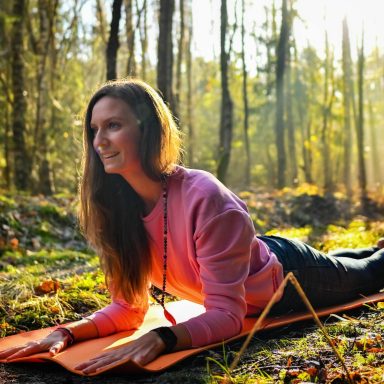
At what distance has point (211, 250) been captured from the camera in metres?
2.71

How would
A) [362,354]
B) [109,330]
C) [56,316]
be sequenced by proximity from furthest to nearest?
[56,316] < [109,330] < [362,354]

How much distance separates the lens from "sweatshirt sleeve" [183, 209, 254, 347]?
106 inches

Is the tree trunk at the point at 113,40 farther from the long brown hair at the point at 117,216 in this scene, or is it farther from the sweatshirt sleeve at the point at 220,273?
the sweatshirt sleeve at the point at 220,273

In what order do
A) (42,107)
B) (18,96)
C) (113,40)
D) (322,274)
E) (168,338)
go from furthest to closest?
(42,107)
(18,96)
(113,40)
(322,274)
(168,338)

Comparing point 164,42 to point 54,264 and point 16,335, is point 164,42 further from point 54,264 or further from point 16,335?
point 16,335

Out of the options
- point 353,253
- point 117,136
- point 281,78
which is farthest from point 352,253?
point 281,78

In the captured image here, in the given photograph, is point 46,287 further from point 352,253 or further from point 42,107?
point 42,107

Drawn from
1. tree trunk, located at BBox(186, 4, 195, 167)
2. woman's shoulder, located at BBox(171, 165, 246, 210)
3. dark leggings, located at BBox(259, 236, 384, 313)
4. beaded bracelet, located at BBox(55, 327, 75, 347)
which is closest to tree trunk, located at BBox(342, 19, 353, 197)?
tree trunk, located at BBox(186, 4, 195, 167)

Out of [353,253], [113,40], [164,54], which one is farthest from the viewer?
[164,54]

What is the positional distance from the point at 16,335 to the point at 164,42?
719 cm

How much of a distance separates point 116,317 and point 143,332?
0.18 meters

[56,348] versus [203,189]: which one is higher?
[203,189]

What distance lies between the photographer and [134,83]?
9.72ft

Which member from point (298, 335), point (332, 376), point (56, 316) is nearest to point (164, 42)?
point (56, 316)
